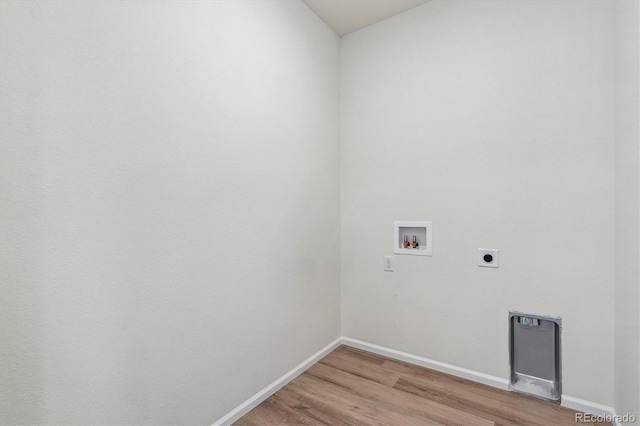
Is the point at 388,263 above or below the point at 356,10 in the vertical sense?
below

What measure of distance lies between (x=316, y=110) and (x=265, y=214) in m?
0.98

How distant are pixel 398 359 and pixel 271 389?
3.29 feet

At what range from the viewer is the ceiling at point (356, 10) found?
2133 millimetres

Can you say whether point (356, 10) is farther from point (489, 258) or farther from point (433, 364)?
point (433, 364)

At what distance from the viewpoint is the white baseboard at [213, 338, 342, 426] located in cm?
158

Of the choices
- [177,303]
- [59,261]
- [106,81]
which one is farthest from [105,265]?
[106,81]

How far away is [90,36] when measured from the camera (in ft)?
3.54

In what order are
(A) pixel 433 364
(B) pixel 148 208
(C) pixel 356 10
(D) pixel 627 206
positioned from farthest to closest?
(C) pixel 356 10, (A) pixel 433 364, (D) pixel 627 206, (B) pixel 148 208

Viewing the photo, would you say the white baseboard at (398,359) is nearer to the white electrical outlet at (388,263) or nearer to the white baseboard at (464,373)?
the white baseboard at (464,373)

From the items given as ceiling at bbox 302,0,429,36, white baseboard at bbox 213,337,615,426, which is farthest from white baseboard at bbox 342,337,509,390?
ceiling at bbox 302,0,429,36

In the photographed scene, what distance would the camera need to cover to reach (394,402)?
68.9 inches

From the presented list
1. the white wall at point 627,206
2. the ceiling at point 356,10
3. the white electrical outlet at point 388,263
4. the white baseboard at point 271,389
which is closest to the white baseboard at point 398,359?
the white baseboard at point 271,389

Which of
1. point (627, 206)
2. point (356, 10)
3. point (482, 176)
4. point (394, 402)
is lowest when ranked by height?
point (394, 402)

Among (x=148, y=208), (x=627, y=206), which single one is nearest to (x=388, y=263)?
(x=627, y=206)
